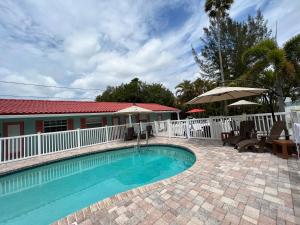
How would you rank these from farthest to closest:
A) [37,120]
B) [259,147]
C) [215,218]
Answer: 1. [37,120]
2. [259,147]
3. [215,218]

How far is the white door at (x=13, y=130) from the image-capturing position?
10227 millimetres

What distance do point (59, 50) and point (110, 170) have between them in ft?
40.0

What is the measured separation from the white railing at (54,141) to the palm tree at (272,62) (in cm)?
1054

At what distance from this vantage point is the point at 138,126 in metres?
12.8

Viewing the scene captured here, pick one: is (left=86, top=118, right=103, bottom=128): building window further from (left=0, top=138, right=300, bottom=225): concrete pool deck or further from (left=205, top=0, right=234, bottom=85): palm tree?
(left=205, top=0, right=234, bottom=85): palm tree

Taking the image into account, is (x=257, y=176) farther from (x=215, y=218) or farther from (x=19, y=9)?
(x=19, y=9)

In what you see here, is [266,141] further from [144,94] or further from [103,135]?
[144,94]

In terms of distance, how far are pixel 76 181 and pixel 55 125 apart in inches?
323

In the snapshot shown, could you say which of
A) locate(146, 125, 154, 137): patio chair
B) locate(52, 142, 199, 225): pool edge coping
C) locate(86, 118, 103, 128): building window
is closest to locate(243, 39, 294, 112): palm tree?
locate(52, 142, 199, 225): pool edge coping

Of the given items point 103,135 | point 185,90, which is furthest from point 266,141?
point 185,90

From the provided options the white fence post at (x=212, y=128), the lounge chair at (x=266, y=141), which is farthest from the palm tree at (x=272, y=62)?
the white fence post at (x=212, y=128)

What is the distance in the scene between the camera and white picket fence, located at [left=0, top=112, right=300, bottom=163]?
7.60m

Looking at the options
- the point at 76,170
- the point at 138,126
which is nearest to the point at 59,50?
the point at 138,126

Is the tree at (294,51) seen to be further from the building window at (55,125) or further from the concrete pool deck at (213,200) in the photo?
the building window at (55,125)
